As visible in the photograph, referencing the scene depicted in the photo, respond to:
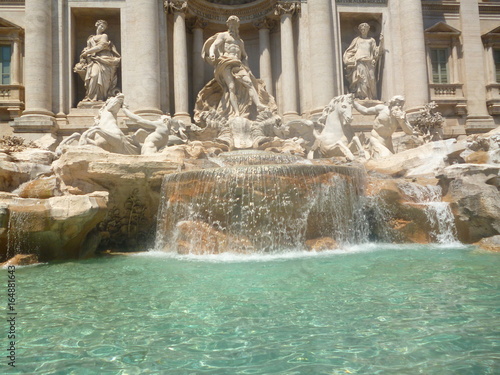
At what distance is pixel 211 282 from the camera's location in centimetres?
446

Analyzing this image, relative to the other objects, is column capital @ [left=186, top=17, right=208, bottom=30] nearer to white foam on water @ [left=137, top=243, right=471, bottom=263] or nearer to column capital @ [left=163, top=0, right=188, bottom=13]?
column capital @ [left=163, top=0, right=188, bottom=13]

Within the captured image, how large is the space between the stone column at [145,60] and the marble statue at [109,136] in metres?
2.49

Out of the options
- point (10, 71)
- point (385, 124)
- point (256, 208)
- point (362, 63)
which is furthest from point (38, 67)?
point (362, 63)

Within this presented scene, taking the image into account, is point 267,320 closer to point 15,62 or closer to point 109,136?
point 109,136

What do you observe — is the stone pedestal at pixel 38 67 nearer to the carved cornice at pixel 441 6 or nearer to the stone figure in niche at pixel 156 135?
the stone figure in niche at pixel 156 135

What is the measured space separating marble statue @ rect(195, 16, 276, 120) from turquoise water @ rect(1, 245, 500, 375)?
29.4ft

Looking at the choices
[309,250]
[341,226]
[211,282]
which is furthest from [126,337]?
[341,226]

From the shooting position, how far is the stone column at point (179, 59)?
1359 centimetres

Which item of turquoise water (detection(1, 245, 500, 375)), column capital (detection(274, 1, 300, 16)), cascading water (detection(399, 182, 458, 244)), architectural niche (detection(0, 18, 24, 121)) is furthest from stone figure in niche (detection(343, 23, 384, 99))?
architectural niche (detection(0, 18, 24, 121))

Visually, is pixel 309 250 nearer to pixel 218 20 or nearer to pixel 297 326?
pixel 297 326

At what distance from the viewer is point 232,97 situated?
526 inches

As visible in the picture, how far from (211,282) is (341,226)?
3557mm

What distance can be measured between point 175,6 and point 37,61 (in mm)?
4747

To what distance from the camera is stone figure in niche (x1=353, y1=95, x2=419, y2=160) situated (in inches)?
414
